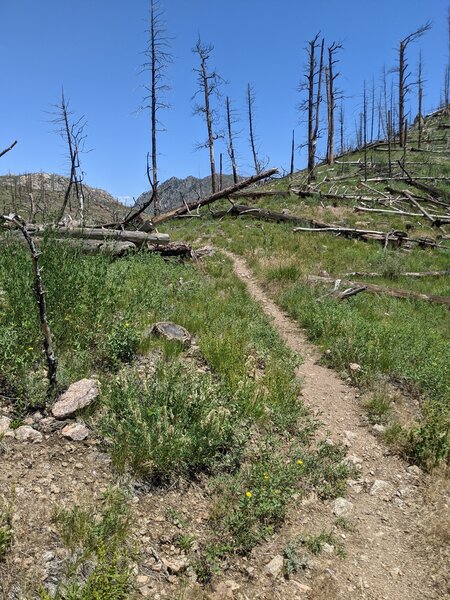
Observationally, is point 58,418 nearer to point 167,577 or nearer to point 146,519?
point 146,519

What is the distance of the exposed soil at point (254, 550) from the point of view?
8.79 ft

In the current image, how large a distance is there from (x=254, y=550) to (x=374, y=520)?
131 cm

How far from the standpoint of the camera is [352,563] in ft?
10.6

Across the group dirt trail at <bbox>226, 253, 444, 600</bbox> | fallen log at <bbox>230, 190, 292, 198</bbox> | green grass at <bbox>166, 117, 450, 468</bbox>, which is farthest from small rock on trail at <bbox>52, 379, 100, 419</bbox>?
fallen log at <bbox>230, 190, 292, 198</bbox>

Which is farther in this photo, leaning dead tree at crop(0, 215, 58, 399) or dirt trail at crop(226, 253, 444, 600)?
leaning dead tree at crop(0, 215, 58, 399)

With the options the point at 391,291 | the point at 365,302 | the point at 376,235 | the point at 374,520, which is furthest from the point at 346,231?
the point at 374,520

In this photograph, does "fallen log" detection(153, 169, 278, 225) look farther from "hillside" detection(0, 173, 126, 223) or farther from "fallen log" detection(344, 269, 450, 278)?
"fallen log" detection(344, 269, 450, 278)

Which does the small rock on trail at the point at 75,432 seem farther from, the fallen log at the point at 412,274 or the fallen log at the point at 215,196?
the fallen log at the point at 215,196

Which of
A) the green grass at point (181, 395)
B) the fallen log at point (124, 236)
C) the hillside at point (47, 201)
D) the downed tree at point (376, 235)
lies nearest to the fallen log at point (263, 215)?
the downed tree at point (376, 235)

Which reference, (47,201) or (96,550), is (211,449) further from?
(47,201)

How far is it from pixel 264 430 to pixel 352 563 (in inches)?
66.1

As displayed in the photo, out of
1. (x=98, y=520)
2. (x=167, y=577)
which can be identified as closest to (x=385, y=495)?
(x=167, y=577)

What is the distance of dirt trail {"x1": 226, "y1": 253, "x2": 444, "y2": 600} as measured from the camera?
121 inches

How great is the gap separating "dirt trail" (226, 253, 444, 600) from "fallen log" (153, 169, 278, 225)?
47.8 feet
